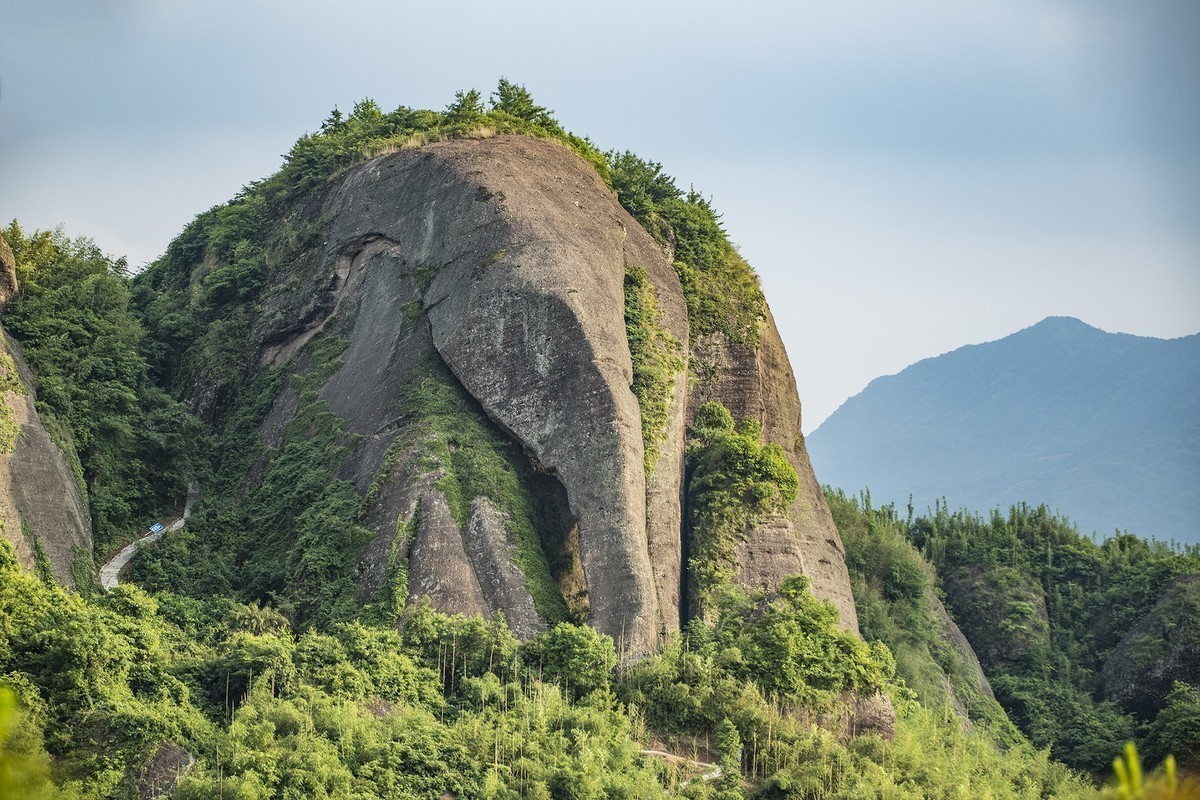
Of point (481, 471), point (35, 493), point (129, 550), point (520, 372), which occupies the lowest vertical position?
point (129, 550)

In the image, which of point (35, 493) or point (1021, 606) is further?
point (1021, 606)

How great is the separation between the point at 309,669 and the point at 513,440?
1019 centimetres

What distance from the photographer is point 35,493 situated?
1309 inches

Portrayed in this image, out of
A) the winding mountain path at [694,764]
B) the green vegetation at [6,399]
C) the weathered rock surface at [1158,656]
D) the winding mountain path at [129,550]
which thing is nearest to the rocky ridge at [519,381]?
the winding mountain path at [129,550]

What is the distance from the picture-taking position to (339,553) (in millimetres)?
34312

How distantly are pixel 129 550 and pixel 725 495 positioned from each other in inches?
616

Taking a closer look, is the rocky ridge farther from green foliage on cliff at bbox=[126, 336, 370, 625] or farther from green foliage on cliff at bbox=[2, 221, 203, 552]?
green foliage on cliff at bbox=[2, 221, 203, 552]

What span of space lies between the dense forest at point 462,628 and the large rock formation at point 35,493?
87cm

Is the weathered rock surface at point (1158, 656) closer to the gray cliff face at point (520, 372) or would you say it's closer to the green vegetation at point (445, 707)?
the green vegetation at point (445, 707)

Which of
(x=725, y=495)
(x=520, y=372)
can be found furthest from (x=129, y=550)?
(x=725, y=495)

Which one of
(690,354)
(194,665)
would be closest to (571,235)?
(690,354)

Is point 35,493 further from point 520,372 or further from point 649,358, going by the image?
point 649,358

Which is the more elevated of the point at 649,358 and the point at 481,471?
the point at 649,358

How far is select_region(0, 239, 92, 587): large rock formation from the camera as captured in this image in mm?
31859
